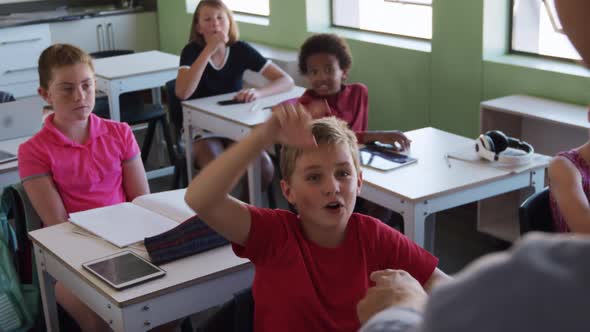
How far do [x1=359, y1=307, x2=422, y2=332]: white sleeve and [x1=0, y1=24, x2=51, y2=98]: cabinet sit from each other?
649 centimetres

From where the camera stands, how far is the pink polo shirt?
2.88m

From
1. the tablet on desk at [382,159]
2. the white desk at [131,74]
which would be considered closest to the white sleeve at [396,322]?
the tablet on desk at [382,159]

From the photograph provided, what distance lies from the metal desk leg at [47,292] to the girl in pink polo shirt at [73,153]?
278 mm

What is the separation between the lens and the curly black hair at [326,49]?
12.0 ft

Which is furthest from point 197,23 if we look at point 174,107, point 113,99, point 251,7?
point 251,7

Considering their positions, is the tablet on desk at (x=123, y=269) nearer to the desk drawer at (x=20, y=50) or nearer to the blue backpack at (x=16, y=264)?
the blue backpack at (x=16, y=264)

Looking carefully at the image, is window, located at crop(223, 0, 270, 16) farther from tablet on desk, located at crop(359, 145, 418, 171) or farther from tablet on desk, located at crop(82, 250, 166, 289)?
tablet on desk, located at crop(82, 250, 166, 289)

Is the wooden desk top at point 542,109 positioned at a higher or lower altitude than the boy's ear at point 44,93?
lower

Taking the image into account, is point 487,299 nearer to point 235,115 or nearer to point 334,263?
point 334,263

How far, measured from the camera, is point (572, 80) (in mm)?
4031

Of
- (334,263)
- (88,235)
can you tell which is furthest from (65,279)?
(334,263)

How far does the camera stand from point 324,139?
1.93 metres

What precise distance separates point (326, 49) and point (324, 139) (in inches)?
70.3

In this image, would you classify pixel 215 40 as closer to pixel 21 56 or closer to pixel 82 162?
pixel 82 162
